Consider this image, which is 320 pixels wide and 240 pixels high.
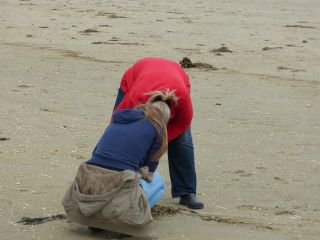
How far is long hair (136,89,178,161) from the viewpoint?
4.95 metres

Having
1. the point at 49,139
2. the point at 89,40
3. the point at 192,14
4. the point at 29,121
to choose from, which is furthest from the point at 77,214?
the point at 192,14

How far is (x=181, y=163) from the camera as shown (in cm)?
565

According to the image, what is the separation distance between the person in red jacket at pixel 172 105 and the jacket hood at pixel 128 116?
149 millimetres

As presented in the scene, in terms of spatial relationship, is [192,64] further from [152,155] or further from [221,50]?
[152,155]

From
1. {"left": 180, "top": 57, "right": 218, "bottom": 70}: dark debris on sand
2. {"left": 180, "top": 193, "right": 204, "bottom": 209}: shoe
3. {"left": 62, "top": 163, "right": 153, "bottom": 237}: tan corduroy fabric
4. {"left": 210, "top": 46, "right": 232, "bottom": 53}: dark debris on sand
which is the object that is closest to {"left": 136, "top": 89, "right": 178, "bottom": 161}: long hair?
{"left": 62, "top": 163, "right": 153, "bottom": 237}: tan corduroy fabric

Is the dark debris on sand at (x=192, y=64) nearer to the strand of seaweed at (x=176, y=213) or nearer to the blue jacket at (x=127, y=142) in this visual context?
the strand of seaweed at (x=176, y=213)

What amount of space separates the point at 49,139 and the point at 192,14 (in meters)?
11.8

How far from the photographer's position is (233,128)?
26.8ft

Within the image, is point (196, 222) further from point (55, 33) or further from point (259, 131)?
point (55, 33)

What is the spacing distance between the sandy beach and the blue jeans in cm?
14

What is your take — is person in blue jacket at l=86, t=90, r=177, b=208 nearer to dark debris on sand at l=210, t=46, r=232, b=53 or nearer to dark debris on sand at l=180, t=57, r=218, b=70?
dark debris on sand at l=180, t=57, r=218, b=70

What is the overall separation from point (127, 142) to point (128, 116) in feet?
0.52

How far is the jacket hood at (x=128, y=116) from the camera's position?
4.95 m

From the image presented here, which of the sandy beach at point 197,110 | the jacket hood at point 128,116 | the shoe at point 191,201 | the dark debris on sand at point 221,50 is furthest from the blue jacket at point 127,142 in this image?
the dark debris on sand at point 221,50
